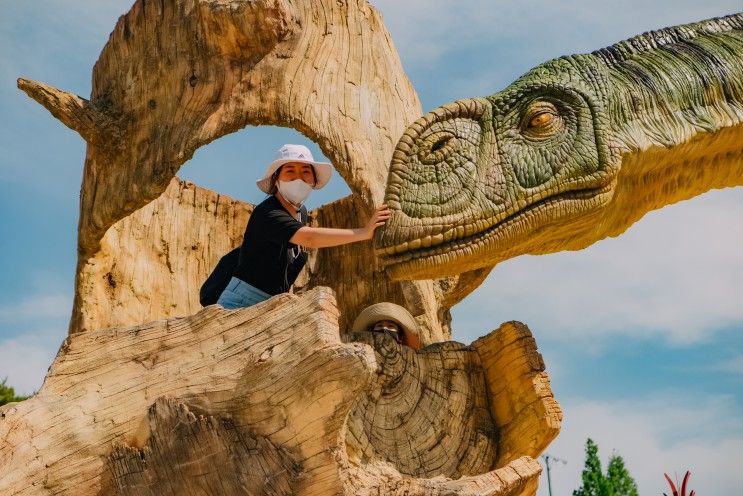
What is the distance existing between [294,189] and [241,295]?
546mm

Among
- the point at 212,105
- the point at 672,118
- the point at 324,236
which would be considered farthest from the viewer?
the point at 212,105

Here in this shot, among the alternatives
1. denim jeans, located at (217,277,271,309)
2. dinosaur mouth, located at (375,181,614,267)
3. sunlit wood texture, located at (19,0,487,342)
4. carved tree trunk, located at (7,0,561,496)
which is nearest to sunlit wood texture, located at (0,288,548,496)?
carved tree trunk, located at (7,0,561,496)

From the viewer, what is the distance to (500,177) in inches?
221

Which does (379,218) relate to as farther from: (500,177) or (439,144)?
(500,177)

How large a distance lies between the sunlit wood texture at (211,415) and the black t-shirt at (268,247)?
815 millimetres

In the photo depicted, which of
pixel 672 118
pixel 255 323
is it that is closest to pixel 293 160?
pixel 255 323

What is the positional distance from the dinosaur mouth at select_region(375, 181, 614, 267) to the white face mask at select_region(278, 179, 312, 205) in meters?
0.44

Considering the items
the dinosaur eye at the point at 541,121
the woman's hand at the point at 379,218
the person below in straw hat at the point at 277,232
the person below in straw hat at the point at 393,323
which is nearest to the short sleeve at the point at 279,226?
the person below in straw hat at the point at 277,232

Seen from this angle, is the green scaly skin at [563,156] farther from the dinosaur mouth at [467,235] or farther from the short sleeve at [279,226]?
the short sleeve at [279,226]

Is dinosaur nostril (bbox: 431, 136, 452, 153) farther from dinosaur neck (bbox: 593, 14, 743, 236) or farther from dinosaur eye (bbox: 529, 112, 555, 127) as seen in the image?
dinosaur neck (bbox: 593, 14, 743, 236)

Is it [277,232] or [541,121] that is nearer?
[277,232]

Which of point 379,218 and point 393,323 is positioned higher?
point 379,218

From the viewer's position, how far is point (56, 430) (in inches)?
180

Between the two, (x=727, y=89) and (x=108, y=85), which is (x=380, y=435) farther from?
(x=108, y=85)
